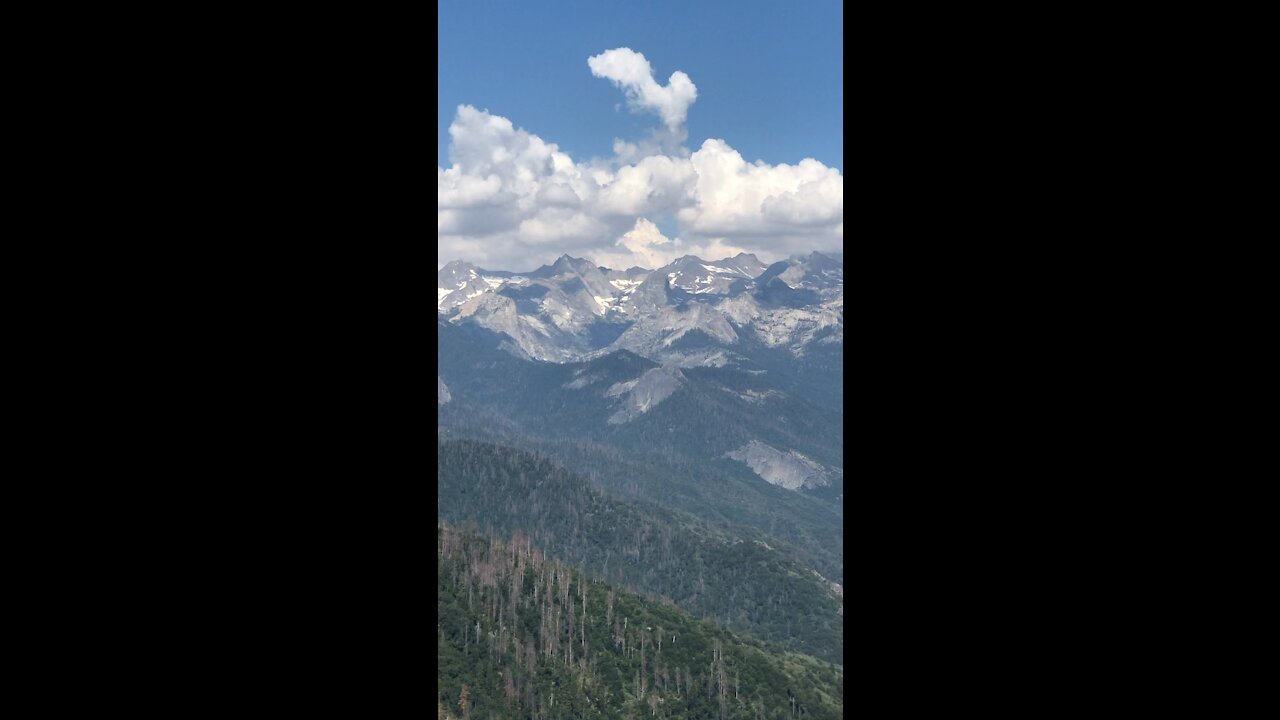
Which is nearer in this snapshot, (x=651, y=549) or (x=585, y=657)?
(x=585, y=657)

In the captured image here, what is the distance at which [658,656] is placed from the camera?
103 m

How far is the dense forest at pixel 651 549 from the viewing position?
5822 inches

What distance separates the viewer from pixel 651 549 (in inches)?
6929

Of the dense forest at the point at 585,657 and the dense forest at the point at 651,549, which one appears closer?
the dense forest at the point at 585,657

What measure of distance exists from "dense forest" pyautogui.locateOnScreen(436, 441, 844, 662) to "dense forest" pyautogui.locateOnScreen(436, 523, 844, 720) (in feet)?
125

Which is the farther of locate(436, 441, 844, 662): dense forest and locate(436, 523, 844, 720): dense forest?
locate(436, 441, 844, 662): dense forest

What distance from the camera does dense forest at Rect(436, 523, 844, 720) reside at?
93.6m

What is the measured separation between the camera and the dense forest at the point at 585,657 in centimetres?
9362

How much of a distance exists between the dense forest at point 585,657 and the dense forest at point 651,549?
3799cm

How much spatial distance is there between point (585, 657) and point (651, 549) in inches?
2679

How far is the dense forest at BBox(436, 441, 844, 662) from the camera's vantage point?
14788 centimetres
